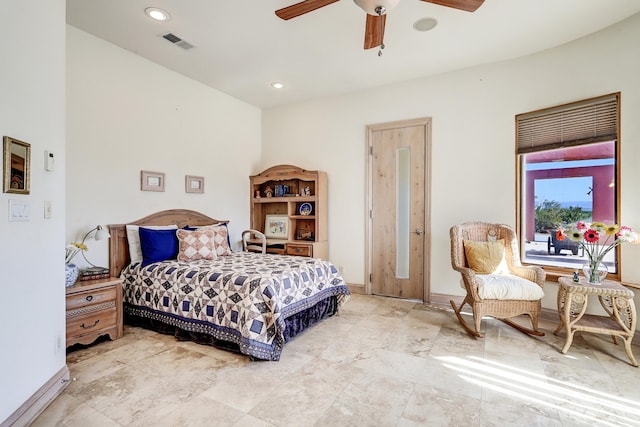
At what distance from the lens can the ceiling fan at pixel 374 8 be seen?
6.49 feet

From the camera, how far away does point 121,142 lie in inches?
136

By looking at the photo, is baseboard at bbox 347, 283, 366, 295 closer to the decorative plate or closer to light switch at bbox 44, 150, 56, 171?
the decorative plate

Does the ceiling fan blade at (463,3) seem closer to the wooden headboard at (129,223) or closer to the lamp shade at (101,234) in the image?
the lamp shade at (101,234)

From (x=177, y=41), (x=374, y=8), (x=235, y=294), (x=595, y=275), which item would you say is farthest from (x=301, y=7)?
(x=595, y=275)

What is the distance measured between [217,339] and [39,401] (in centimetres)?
119

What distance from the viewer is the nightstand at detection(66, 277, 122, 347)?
8.54 feet

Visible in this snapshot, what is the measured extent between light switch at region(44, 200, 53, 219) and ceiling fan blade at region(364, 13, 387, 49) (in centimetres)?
246

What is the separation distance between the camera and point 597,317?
2795 millimetres

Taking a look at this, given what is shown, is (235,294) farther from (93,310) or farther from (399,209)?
(399,209)

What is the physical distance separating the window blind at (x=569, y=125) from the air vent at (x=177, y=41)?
3.77 meters

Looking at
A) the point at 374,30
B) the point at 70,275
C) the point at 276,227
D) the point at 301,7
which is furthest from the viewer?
the point at 276,227

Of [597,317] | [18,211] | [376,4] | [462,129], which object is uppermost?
[376,4]

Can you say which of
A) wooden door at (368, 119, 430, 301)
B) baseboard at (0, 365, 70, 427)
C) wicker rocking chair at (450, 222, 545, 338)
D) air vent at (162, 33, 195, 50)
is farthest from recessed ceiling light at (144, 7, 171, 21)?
wicker rocking chair at (450, 222, 545, 338)

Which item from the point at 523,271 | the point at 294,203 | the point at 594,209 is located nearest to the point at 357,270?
the point at 294,203
